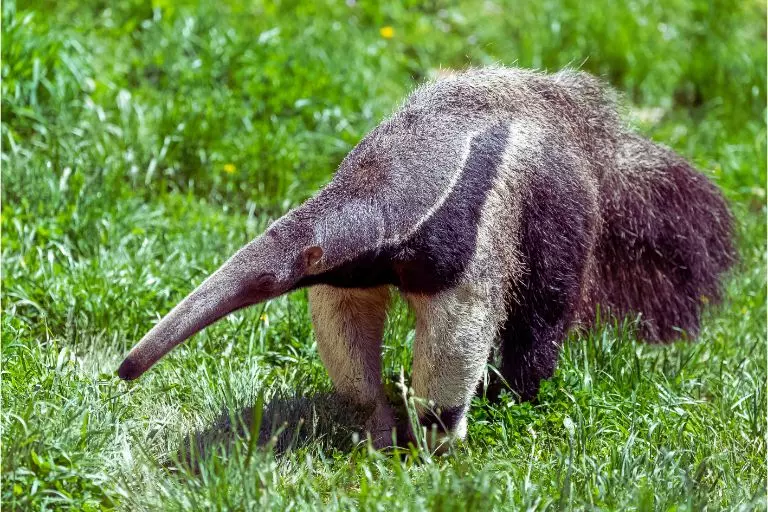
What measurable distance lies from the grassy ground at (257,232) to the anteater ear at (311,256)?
30.3 inches

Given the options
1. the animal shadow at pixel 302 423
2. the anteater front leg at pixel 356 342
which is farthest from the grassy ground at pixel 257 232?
the anteater front leg at pixel 356 342

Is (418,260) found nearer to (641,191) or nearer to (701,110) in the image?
(641,191)

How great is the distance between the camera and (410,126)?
183 inches

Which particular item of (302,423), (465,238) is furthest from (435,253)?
(302,423)

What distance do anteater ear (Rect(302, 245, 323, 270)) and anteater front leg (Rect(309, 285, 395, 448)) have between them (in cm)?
42

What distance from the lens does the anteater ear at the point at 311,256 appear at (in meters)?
4.26

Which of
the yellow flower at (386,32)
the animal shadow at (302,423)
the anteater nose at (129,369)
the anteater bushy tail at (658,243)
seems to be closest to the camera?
the anteater nose at (129,369)

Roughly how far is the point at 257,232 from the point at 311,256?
96.0 inches

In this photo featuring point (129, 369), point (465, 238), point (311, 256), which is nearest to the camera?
point (129, 369)

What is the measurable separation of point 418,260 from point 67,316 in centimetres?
205

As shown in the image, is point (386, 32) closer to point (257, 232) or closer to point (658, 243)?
point (257, 232)

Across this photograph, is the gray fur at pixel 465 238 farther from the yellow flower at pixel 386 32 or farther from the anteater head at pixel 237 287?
the yellow flower at pixel 386 32

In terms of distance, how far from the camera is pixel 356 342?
15.8ft

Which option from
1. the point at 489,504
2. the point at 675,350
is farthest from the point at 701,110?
the point at 489,504
